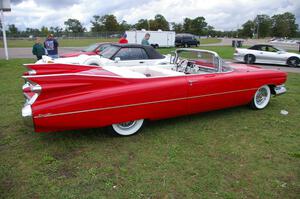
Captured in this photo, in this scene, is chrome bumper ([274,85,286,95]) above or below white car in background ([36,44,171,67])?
below

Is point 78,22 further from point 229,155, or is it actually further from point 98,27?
point 229,155

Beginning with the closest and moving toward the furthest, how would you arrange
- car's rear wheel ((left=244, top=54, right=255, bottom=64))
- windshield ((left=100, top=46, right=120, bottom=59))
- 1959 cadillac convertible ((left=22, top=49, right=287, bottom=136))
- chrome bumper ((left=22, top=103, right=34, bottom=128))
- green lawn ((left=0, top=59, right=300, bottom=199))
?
green lawn ((left=0, top=59, right=300, bottom=199))
chrome bumper ((left=22, top=103, right=34, bottom=128))
1959 cadillac convertible ((left=22, top=49, right=287, bottom=136))
windshield ((left=100, top=46, right=120, bottom=59))
car's rear wheel ((left=244, top=54, right=255, bottom=64))

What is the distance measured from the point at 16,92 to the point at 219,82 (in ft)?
16.4

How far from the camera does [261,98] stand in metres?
5.65

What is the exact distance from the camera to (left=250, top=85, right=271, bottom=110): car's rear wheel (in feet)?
18.0

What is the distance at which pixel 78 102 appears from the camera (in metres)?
3.48

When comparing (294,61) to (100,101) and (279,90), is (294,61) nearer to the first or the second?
(279,90)

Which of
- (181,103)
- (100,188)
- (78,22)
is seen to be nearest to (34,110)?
(100,188)

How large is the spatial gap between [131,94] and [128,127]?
0.58 m

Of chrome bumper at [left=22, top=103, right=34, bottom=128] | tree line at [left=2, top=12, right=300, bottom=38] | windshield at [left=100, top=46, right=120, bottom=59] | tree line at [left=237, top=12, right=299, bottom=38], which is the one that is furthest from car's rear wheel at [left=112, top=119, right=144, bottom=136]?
tree line at [left=237, top=12, right=299, bottom=38]

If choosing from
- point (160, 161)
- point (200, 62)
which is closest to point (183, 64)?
point (200, 62)

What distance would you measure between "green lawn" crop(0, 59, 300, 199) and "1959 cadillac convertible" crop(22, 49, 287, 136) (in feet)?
1.16

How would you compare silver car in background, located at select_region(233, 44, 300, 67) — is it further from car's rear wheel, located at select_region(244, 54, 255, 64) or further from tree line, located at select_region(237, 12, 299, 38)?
tree line, located at select_region(237, 12, 299, 38)

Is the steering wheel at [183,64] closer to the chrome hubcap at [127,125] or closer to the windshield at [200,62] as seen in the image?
the windshield at [200,62]
